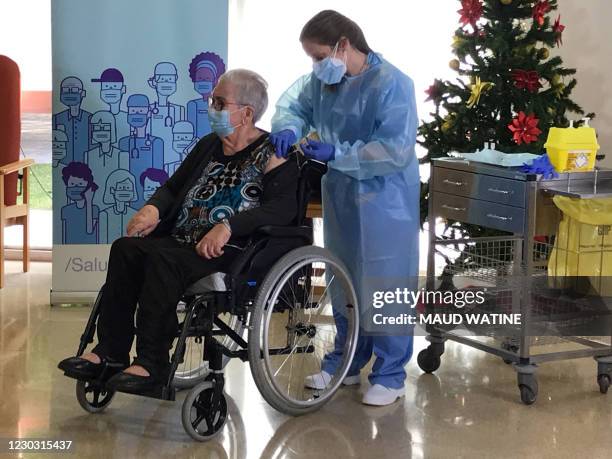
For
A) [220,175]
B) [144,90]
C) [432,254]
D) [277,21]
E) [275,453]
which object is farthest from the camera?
[277,21]

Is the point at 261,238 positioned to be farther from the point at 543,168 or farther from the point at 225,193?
the point at 543,168

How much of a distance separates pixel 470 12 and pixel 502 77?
299 millimetres

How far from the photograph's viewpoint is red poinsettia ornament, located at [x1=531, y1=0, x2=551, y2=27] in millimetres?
4250

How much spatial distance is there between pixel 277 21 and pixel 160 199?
7.17ft

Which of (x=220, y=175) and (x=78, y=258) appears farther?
(x=78, y=258)

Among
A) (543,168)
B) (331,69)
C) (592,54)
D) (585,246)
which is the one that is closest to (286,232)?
(331,69)

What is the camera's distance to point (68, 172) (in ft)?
15.3

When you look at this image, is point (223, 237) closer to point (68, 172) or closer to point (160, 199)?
point (160, 199)

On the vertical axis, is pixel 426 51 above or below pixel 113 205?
above

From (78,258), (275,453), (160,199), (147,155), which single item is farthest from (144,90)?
(275,453)

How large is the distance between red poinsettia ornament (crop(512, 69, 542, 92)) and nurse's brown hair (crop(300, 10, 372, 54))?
116cm

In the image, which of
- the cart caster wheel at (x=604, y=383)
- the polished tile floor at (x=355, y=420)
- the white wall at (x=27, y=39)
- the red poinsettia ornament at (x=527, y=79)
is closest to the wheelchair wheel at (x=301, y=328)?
the polished tile floor at (x=355, y=420)

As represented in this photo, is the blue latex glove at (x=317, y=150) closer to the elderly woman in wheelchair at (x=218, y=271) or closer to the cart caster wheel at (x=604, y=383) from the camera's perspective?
the elderly woman in wheelchair at (x=218, y=271)

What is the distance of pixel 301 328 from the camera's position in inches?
129
